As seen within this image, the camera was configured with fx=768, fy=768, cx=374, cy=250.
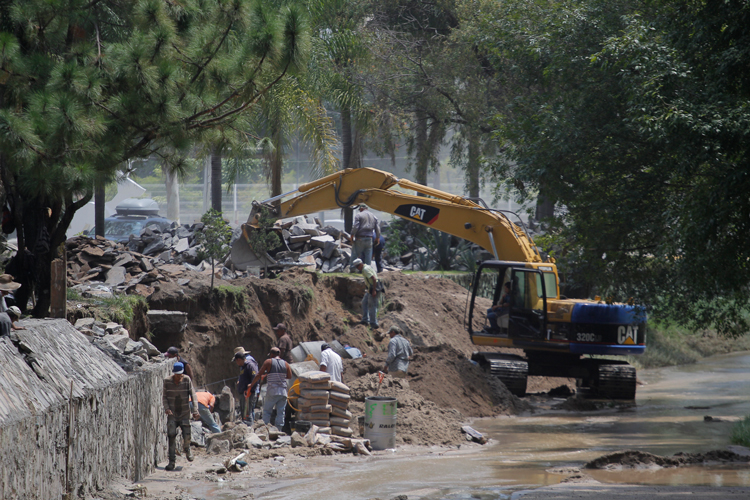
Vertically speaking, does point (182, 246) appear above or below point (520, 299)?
above

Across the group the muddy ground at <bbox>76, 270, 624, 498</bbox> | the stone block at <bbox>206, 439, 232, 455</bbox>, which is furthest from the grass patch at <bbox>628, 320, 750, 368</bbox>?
the stone block at <bbox>206, 439, 232, 455</bbox>

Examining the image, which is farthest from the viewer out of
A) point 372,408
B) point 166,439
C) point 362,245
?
point 362,245

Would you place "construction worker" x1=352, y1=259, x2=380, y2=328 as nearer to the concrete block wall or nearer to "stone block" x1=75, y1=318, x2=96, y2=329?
"stone block" x1=75, y1=318, x2=96, y2=329

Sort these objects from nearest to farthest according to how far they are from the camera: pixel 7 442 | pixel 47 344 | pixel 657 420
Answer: pixel 7 442 → pixel 47 344 → pixel 657 420

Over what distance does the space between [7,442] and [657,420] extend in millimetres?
12519

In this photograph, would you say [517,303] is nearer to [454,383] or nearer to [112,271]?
[454,383]

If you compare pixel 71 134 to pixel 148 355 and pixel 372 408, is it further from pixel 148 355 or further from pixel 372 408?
pixel 372 408

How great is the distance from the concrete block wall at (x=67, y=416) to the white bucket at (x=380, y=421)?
3.31m

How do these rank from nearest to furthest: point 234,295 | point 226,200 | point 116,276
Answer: point 116,276 → point 234,295 → point 226,200

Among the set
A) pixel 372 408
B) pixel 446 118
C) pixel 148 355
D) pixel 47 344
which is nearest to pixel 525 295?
pixel 372 408

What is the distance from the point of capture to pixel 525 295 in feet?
52.0

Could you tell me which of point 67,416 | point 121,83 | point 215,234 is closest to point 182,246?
point 215,234

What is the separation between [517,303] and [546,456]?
4.70 metres

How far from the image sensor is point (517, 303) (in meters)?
15.9
